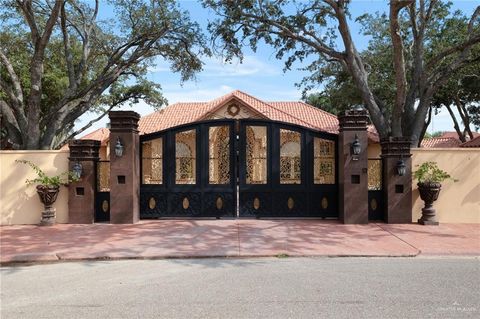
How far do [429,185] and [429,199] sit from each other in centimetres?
35

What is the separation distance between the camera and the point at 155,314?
15.7 ft

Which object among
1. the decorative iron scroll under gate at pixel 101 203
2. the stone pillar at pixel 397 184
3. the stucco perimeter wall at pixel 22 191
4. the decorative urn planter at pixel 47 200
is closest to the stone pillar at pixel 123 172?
the decorative iron scroll under gate at pixel 101 203

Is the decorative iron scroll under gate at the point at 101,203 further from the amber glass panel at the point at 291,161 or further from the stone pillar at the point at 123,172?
the amber glass panel at the point at 291,161

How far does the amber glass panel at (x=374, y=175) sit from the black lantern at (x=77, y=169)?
7.40 metres

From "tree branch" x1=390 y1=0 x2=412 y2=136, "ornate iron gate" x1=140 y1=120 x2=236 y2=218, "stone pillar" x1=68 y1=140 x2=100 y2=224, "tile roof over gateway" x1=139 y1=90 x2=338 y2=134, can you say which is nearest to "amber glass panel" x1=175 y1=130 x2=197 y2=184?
"ornate iron gate" x1=140 y1=120 x2=236 y2=218

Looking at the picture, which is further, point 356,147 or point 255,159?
point 255,159

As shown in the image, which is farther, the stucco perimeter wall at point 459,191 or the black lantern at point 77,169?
the stucco perimeter wall at point 459,191

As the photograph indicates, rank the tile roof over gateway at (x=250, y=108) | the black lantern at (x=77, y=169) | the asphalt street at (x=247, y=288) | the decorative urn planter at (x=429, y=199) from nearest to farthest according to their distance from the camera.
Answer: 1. the asphalt street at (x=247, y=288)
2. the decorative urn planter at (x=429, y=199)
3. the black lantern at (x=77, y=169)
4. the tile roof over gateway at (x=250, y=108)

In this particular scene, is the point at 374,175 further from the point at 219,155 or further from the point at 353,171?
the point at 219,155

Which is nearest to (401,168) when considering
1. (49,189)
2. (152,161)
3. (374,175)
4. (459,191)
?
(374,175)

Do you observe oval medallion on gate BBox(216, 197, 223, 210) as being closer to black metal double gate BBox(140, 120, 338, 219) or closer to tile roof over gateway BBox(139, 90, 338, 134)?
black metal double gate BBox(140, 120, 338, 219)

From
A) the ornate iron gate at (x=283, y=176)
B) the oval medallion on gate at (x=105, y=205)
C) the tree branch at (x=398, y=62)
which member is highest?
the tree branch at (x=398, y=62)

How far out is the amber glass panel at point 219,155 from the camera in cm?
1175

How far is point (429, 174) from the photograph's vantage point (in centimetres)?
1123
